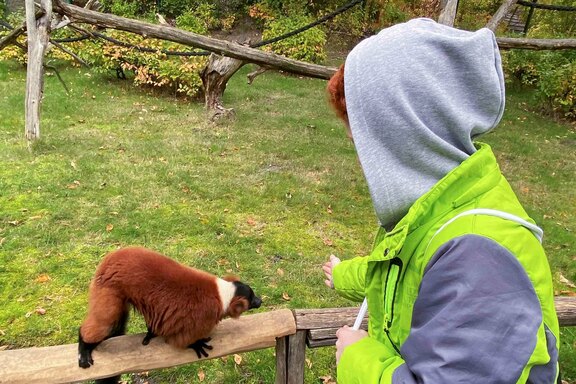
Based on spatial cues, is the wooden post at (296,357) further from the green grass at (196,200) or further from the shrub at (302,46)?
the shrub at (302,46)

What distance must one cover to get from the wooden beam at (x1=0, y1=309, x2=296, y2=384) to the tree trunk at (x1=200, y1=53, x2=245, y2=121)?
21.8ft

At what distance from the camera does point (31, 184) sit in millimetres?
5203

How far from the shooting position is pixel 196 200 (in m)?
5.28

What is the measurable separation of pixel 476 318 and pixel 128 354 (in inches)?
53.6

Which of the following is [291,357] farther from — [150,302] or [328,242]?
[328,242]

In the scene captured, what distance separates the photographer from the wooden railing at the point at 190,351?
167 cm

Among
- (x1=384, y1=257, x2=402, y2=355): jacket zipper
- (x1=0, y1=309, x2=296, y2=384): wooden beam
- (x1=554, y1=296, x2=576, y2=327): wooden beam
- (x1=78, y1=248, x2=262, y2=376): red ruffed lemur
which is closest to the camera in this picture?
(x1=384, y1=257, x2=402, y2=355): jacket zipper

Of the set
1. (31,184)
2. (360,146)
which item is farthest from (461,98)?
(31,184)

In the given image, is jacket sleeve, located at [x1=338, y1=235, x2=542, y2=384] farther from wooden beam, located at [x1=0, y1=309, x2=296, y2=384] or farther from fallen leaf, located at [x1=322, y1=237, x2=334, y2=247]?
fallen leaf, located at [x1=322, y1=237, x2=334, y2=247]

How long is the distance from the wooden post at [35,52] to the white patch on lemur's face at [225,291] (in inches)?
197

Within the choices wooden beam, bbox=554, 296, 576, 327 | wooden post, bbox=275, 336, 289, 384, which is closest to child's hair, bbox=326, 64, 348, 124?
wooden post, bbox=275, 336, 289, 384

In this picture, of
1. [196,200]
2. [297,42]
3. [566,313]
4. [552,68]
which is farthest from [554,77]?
[566,313]

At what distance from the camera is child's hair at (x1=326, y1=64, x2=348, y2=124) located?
4.42 feet

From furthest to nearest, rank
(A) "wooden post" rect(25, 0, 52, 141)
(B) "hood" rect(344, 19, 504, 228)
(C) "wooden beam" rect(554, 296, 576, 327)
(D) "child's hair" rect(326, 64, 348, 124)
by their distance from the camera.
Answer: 1. (A) "wooden post" rect(25, 0, 52, 141)
2. (C) "wooden beam" rect(554, 296, 576, 327)
3. (D) "child's hair" rect(326, 64, 348, 124)
4. (B) "hood" rect(344, 19, 504, 228)
